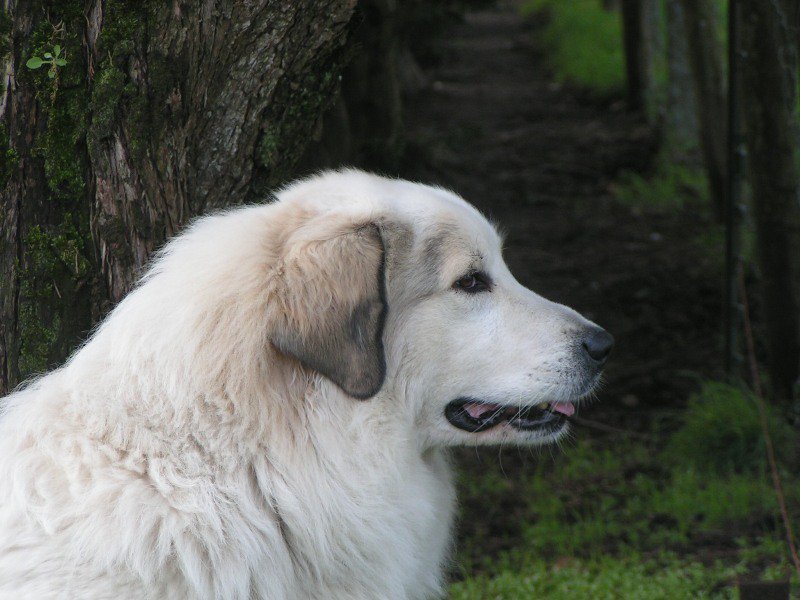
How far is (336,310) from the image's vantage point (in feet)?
8.77

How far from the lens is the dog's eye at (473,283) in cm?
302

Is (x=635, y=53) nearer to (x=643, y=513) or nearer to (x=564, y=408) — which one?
(x=643, y=513)

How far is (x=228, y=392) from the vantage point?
2729 millimetres

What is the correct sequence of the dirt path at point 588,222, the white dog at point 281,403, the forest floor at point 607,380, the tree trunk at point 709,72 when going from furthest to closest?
the tree trunk at point 709,72 → the dirt path at point 588,222 → the forest floor at point 607,380 → the white dog at point 281,403

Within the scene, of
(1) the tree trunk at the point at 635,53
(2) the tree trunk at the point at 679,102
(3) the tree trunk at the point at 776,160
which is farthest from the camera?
(1) the tree trunk at the point at 635,53

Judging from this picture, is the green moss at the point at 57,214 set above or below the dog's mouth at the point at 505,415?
above

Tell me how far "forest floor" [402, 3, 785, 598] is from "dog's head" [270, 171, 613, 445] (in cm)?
113

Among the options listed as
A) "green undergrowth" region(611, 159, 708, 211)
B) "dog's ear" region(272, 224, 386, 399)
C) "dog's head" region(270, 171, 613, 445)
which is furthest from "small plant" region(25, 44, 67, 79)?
"green undergrowth" region(611, 159, 708, 211)

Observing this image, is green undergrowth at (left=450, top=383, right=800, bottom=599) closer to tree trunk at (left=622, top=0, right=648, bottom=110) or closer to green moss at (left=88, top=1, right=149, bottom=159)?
green moss at (left=88, top=1, right=149, bottom=159)

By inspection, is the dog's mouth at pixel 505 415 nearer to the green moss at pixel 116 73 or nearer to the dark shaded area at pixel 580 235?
the dark shaded area at pixel 580 235

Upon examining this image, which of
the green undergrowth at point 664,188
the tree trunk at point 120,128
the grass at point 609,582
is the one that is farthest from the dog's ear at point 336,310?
the green undergrowth at point 664,188

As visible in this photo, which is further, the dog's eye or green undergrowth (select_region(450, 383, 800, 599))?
green undergrowth (select_region(450, 383, 800, 599))

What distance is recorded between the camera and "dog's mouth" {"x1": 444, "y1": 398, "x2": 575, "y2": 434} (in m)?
3.06

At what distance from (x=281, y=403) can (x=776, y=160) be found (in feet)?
12.5
